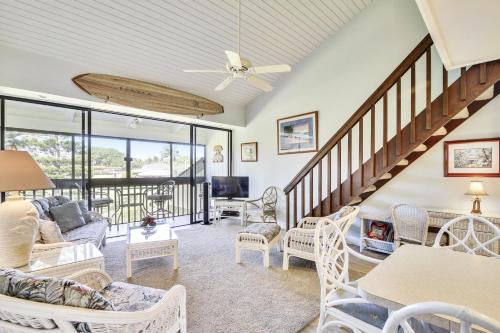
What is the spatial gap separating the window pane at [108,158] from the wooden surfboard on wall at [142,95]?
117cm

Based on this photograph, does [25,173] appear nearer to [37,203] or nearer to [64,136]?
[37,203]

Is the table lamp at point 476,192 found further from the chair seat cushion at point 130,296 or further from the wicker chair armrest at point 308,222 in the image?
the chair seat cushion at point 130,296

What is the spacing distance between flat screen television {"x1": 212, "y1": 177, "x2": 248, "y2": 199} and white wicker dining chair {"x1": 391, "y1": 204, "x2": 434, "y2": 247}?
326 cm

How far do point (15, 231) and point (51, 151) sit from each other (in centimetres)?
298

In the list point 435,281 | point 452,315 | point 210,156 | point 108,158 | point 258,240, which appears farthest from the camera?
point 210,156

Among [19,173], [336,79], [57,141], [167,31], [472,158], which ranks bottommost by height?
[19,173]

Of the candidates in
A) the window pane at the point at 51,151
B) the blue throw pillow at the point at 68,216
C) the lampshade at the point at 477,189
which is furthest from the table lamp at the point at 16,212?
the lampshade at the point at 477,189

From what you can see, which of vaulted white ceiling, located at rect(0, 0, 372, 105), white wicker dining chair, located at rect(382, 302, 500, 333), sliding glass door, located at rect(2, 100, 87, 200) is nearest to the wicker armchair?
vaulted white ceiling, located at rect(0, 0, 372, 105)

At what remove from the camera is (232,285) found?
2.61m

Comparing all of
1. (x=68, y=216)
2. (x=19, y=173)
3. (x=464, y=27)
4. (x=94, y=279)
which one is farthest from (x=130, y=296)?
(x=464, y=27)

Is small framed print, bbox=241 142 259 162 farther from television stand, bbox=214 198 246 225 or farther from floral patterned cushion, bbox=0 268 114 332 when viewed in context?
floral patterned cushion, bbox=0 268 114 332

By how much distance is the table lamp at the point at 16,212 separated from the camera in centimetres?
162

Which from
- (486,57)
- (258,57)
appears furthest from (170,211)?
(486,57)

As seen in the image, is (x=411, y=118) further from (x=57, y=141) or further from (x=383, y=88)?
(x=57, y=141)
